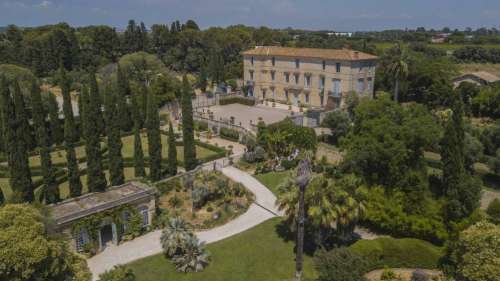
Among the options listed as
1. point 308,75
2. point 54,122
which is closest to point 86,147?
point 54,122

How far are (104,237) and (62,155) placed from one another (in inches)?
759

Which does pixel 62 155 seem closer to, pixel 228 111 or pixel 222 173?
pixel 222 173

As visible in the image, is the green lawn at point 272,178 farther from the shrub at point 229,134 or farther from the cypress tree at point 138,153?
the shrub at point 229,134

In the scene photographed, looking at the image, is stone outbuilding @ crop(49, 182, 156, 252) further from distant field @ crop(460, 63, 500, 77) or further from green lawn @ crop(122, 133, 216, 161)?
distant field @ crop(460, 63, 500, 77)

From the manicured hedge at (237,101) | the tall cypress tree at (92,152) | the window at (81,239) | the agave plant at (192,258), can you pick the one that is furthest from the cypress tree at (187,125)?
the manicured hedge at (237,101)

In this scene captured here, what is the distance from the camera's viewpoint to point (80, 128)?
47500 mm

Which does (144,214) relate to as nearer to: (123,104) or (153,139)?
(153,139)

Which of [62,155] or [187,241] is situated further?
[62,155]

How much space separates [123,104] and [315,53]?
2926 cm

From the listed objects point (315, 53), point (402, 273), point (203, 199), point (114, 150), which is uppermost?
point (315, 53)

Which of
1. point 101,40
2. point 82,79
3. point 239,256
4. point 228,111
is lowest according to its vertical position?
point 239,256

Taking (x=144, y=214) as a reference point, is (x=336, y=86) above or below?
above

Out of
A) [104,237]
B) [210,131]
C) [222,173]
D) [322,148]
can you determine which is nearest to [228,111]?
[210,131]

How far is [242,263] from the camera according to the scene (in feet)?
78.6
